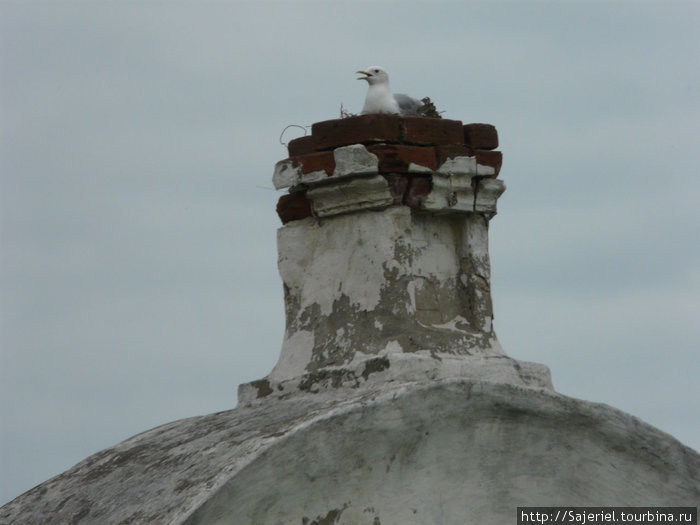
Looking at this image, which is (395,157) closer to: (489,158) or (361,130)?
(361,130)

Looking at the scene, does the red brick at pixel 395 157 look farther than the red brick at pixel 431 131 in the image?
No

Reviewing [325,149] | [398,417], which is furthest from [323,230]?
[398,417]

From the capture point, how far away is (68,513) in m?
8.27

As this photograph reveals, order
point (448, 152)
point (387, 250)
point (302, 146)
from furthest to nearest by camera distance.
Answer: point (302, 146), point (448, 152), point (387, 250)

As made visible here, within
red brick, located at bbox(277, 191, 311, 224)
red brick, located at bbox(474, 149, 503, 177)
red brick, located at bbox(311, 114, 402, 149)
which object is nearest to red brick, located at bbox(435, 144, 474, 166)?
red brick, located at bbox(474, 149, 503, 177)

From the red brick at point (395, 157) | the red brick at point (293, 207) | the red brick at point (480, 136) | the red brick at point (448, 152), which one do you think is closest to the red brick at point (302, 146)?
the red brick at point (293, 207)

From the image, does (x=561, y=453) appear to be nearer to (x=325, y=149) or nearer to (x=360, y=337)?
(x=360, y=337)

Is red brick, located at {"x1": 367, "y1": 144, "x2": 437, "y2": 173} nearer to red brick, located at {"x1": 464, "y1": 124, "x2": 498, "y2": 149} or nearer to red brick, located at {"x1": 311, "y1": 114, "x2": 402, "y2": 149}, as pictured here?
red brick, located at {"x1": 311, "y1": 114, "x2": 402, "y2": 149}

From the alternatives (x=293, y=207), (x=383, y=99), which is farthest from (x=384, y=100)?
(x=293, y=207)

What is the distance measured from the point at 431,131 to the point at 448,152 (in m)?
0.15

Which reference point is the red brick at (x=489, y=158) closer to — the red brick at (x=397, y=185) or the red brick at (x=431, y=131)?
the red brick at (x=431, y=131)

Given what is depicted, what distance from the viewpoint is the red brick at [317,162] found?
8570 mm

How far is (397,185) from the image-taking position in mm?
8555

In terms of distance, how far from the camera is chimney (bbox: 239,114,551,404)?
8.38 metres
